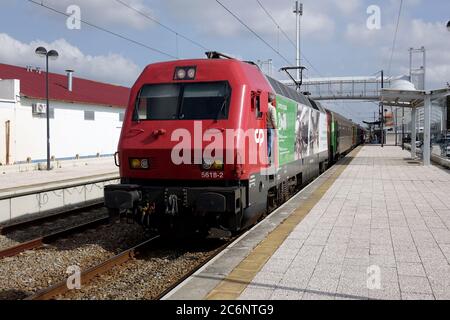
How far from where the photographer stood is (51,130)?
2691cm

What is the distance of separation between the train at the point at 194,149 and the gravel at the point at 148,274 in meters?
0.34

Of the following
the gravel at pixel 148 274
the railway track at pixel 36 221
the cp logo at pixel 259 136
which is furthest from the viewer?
the railway track at pixel 36 221

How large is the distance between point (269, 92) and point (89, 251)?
14.0 feet

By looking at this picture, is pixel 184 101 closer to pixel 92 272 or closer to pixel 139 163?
pixel 139 163

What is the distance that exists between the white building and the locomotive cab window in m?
18.4

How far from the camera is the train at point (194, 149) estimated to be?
7227mm

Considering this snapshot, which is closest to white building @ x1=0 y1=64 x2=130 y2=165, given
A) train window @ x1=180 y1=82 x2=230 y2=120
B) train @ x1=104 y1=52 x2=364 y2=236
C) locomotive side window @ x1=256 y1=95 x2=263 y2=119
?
train @ x1=104 y1=52 x2=364 y2=236

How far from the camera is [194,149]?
289 inches

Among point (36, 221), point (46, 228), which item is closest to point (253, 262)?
point (46, 228)

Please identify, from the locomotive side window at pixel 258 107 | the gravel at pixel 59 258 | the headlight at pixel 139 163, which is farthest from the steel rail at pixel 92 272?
the locomotive side window at pixel 258 107

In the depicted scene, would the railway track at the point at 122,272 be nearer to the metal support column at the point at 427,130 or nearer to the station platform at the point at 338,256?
the station platform at the point at 338,256

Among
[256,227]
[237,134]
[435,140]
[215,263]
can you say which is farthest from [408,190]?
[435,140]
